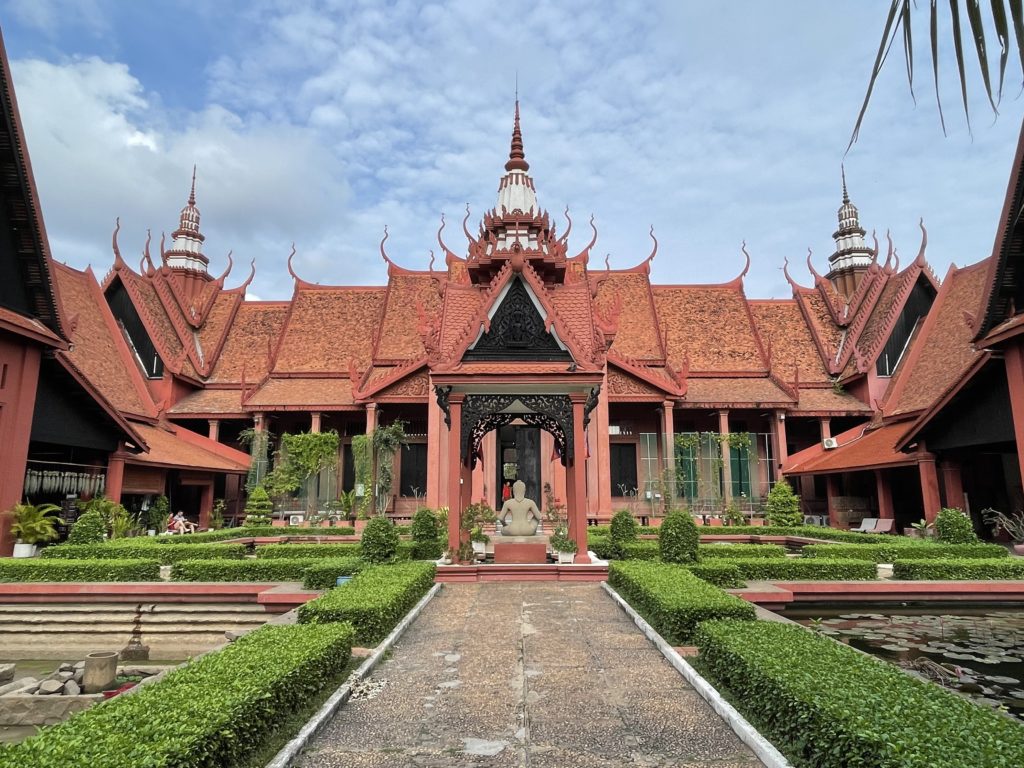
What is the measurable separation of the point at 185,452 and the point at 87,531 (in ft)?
24.4

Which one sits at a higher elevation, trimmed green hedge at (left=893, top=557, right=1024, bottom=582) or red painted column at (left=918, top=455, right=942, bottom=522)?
red painted column at (left=918, top=455, right=942, bottom=522)

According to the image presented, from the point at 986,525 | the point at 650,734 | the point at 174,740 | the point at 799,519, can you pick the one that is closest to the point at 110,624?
the point at 174,740

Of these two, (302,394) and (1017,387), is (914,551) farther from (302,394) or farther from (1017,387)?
(302,394)

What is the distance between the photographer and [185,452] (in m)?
18.1

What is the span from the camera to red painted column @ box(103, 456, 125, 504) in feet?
46.3

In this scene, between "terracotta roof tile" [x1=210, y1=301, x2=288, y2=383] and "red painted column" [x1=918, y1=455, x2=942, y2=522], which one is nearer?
"red painted column" [x1=918, y1=455, x2=942, y2=522]

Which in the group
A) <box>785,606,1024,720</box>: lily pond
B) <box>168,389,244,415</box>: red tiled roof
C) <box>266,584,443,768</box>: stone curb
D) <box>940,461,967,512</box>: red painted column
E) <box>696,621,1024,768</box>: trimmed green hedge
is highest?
<box>168,389,244,415</box>: red tiled roof

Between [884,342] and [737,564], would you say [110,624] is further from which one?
[884,342]

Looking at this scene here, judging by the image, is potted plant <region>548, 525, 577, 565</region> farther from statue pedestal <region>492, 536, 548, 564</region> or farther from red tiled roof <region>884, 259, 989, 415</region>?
red tiled roof <region>884, 259, 989, 415</region>

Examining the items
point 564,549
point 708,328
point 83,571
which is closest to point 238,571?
point 83,571

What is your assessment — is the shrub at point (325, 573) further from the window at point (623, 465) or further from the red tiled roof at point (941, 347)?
the red tiled roof at point (941, 347)

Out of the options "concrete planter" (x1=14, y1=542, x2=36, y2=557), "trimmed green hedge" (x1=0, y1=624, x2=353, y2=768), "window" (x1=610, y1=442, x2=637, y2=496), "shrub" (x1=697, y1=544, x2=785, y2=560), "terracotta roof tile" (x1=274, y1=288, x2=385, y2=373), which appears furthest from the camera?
"terracotta roof tile" (x1=274, y1=288, x2=385, y2=373)

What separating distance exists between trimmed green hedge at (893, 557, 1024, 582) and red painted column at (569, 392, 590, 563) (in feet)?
14.4

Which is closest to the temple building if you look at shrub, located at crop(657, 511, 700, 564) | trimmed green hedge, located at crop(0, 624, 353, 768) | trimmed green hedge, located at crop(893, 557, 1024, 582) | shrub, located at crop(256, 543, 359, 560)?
shrub, located at crop(657, 511, 700, 564)
